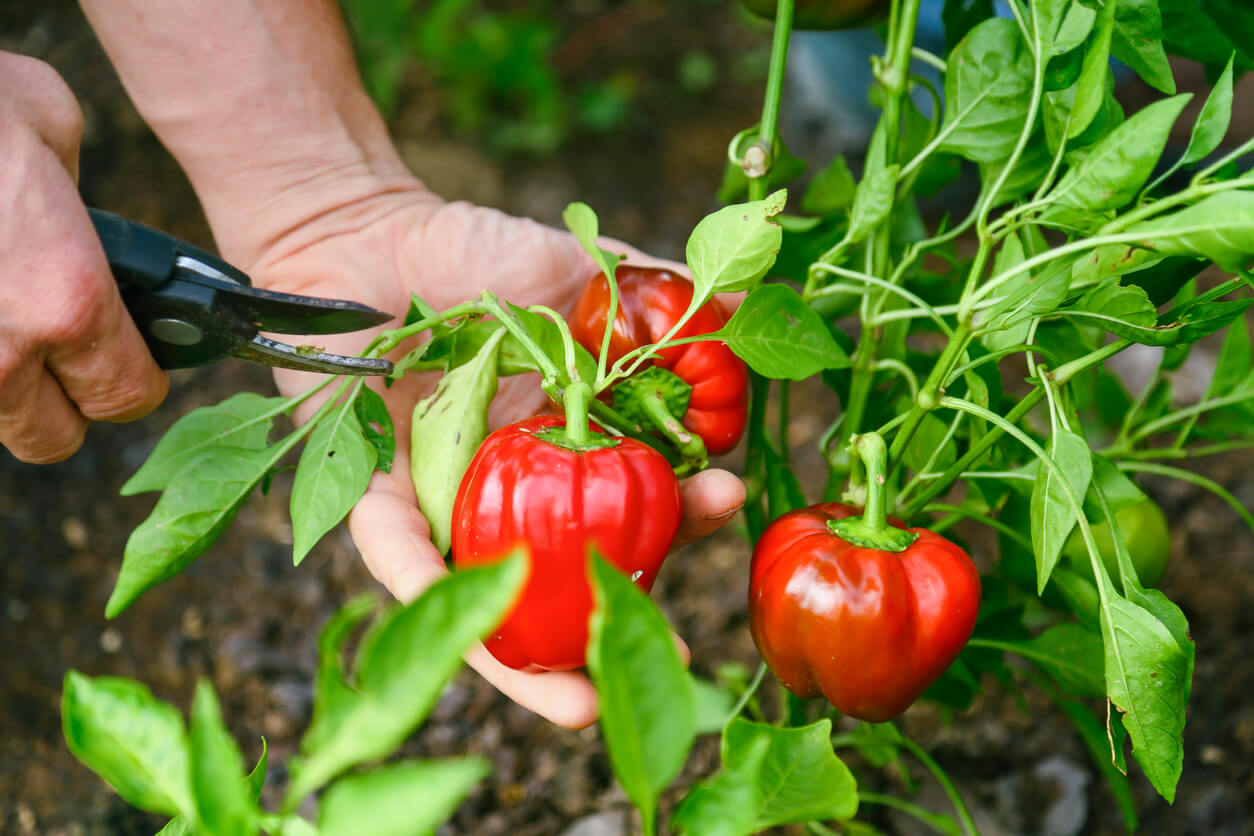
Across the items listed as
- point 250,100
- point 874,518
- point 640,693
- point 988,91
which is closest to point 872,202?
point 988,91

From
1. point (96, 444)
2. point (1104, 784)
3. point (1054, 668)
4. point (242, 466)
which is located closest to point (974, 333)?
point (1054, 668)

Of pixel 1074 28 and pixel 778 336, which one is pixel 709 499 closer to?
pixel 778 336

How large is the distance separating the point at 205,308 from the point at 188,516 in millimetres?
162

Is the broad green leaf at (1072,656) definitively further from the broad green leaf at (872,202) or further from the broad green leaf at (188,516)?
the broad green leaf at (188,516)

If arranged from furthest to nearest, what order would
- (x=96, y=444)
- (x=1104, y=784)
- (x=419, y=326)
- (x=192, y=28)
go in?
(x=96, y=444)
(x=1104, y=784)
(x=192, y=28)
(x=419, y=326)

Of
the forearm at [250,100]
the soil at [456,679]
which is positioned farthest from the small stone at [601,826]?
the forearm at [250,100]

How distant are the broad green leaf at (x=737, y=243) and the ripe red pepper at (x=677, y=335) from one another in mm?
149

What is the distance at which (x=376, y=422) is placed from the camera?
80 cm

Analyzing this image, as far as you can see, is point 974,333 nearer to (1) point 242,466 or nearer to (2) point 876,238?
(2) point 876,238

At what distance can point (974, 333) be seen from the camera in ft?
1.99

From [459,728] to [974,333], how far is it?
0.91m

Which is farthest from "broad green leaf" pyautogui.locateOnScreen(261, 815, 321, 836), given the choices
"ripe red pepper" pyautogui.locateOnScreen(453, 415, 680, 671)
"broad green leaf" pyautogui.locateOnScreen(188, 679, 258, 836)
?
"ripe red pepper" pyautogui.locateOnScreen(453, 415, 680, 671)

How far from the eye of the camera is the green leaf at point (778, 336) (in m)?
0.68

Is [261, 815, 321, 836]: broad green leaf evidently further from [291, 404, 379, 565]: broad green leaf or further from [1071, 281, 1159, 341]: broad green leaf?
[1071, 281, 1159, 341]: broad green leaf
